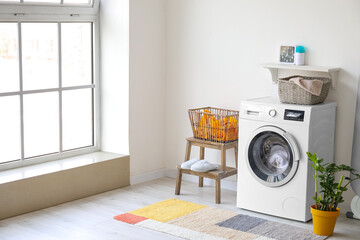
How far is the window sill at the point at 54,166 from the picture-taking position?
4.14m

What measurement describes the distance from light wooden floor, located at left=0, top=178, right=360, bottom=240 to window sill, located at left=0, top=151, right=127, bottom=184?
0.28m

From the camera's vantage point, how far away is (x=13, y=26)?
14.1 ft

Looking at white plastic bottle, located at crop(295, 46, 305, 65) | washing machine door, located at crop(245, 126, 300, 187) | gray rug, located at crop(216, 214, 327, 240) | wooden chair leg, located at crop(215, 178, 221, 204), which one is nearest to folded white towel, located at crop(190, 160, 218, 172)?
wooden chair leg, located at crop(215, 178, 221, 204)

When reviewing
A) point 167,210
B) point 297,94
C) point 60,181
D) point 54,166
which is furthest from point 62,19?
point 297,94

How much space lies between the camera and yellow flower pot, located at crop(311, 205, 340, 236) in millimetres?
3748

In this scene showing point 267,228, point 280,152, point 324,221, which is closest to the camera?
point 324,221

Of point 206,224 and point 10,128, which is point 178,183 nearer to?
point 206,224

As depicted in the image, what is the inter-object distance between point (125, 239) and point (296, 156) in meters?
1.30

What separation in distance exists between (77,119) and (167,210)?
3.98 ft

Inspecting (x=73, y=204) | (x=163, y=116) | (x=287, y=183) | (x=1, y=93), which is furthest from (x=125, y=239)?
(x=163, y=116)

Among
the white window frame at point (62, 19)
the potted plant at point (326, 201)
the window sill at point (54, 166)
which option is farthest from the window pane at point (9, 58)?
the potted plant at point (326, 201)

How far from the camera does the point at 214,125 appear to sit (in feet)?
15.1

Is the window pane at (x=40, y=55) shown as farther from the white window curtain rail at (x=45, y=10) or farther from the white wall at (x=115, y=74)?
the white wall at (x=115, y=74)

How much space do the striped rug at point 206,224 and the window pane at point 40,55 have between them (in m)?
1.28
